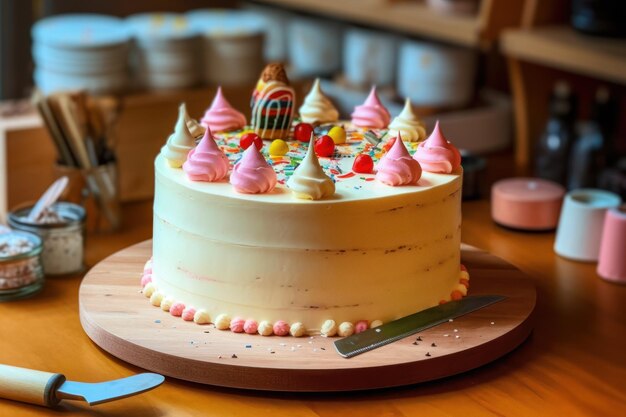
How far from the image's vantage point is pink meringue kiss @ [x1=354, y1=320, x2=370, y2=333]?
147 centimetres

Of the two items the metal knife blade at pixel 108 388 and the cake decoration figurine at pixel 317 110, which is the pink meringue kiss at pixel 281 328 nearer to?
the metal knife blade at pixel 108 388

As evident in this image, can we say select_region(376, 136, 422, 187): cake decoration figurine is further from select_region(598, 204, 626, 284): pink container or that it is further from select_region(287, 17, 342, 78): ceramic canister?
select_region(287, 17, 342, 78): ceramic canister

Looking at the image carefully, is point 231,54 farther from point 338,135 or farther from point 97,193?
point 338,135

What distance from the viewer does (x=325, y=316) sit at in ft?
4.83

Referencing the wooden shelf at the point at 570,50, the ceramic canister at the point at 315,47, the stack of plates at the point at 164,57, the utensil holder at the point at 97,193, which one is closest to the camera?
the utensil holder at the point at 97,193

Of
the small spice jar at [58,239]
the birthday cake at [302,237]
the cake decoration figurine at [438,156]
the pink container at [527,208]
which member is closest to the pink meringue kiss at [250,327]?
the birthday cake at [302,237]

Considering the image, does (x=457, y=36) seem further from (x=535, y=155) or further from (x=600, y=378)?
(x=600, y=378)

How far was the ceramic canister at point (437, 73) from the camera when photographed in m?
2.48

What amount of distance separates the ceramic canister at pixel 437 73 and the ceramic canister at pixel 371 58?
108mm

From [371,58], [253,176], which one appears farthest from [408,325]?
[371,58]

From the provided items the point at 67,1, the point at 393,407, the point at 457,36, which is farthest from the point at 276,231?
the point at 67,1

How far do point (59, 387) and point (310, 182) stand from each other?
0.41 metres

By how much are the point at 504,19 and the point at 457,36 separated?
106 mm

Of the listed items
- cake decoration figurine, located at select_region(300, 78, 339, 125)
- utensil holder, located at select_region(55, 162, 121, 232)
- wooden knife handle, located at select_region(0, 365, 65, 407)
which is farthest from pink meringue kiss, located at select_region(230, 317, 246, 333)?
utensil holder, located at select_region(55, 162, 121, 232)
